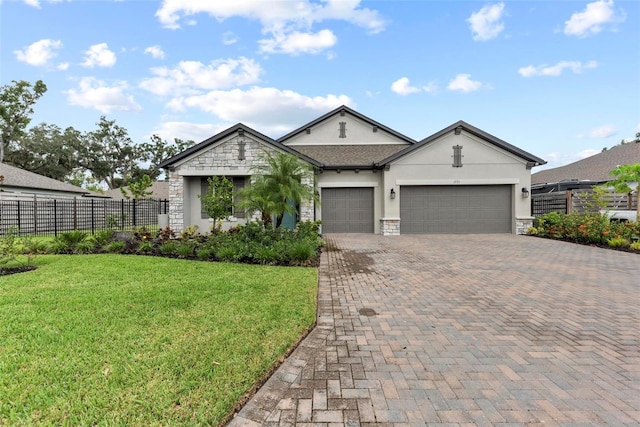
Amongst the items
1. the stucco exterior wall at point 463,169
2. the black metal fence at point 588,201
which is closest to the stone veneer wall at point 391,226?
the stucco exterior wall at point 463,169

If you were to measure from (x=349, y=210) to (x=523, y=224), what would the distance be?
26.3 ft

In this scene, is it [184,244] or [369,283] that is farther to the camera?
[184,244]

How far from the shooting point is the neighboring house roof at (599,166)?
54.7 feet

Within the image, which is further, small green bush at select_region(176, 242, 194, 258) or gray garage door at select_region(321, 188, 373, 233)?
gray garage door at select_region(321, 188, 373, 233)

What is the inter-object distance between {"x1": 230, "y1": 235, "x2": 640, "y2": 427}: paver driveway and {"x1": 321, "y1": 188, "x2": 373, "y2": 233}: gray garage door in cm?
801

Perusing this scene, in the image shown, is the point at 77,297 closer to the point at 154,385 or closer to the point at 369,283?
the point at 154,385

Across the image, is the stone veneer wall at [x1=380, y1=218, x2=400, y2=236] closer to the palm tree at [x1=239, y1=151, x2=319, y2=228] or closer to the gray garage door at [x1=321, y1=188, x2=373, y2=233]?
the gray garage door at [x1=321, y1=188, x2=373, y2=233]

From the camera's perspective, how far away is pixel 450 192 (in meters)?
13.8

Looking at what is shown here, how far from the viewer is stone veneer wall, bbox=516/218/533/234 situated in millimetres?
13320

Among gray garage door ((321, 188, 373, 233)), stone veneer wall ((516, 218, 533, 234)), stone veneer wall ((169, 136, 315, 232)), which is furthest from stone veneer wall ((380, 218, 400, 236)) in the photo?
stone veneer wall ((516, 218, 533, 234))

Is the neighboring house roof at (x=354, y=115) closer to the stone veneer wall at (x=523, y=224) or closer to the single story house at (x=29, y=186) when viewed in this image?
the stone veneer wall at (x=523, y=224)

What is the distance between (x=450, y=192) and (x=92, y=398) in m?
14.3

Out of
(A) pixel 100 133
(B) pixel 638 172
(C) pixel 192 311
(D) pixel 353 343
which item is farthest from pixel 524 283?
(A) pixel 100 133

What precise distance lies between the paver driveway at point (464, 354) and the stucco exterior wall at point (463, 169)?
7575 millimetres
